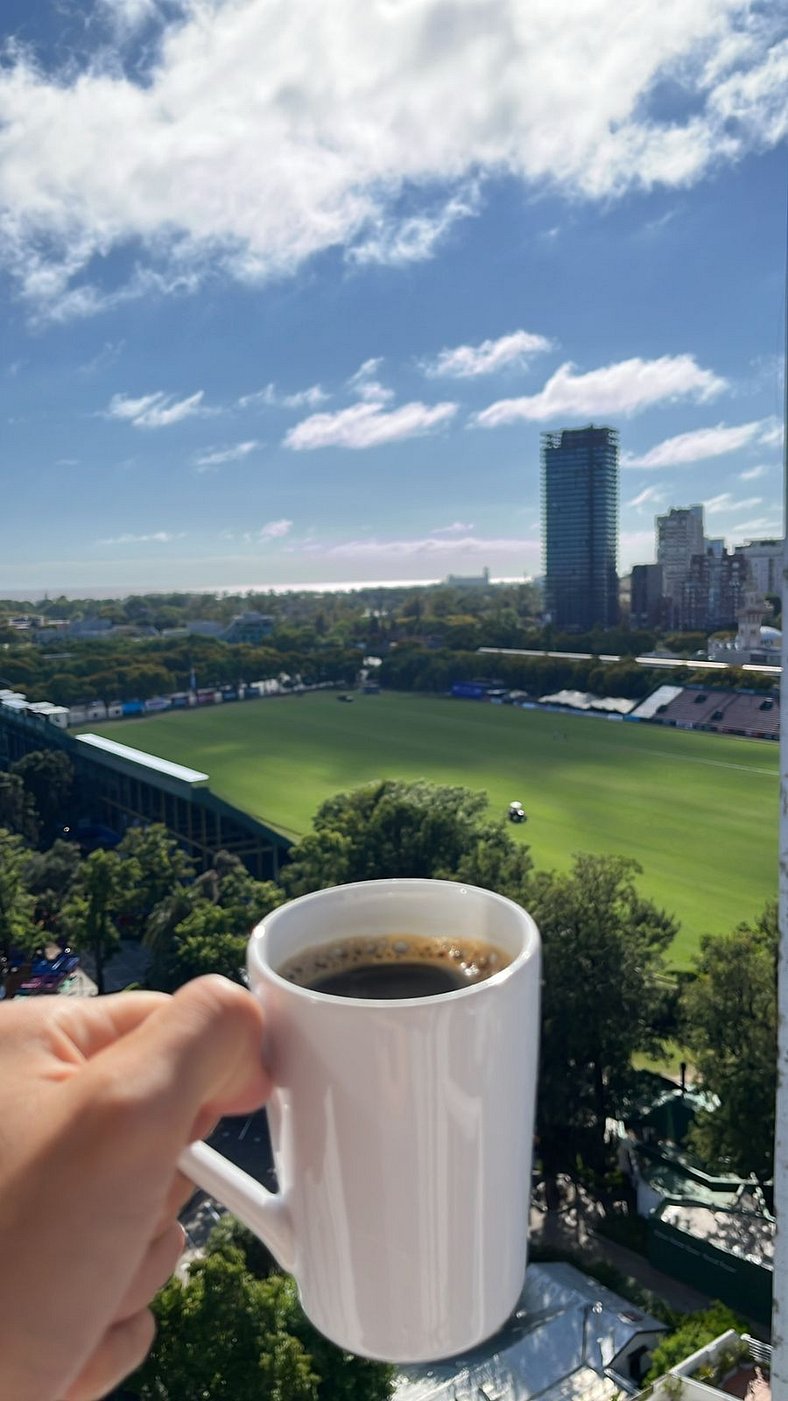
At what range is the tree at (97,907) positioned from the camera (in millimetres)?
7855

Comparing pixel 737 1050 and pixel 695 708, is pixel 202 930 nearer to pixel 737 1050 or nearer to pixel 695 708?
pixel 737 1050

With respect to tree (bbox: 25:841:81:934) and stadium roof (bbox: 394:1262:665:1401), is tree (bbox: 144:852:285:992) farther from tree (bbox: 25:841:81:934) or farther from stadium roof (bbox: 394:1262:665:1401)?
stadium roof (bbox: 394:1262:665:1401)

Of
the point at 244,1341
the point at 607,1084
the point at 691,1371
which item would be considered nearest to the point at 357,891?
the point at 244,1341

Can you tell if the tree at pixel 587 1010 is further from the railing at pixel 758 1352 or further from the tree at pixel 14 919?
the tree at pixel 14 919

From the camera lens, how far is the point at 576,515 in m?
24.6

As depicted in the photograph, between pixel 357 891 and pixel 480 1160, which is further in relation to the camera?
pixel 357 891

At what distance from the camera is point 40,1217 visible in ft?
1.54

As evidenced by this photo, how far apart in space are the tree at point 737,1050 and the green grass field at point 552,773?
A: 12.5 feet

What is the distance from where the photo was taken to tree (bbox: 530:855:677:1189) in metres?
5.71

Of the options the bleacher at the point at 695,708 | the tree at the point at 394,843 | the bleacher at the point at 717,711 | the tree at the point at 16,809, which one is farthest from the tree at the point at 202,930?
the bleacher at the point at 695,708

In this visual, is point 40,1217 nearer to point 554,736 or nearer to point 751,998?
point 751,998

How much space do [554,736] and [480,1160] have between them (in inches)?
794

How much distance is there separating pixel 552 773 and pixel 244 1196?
55.4 ft

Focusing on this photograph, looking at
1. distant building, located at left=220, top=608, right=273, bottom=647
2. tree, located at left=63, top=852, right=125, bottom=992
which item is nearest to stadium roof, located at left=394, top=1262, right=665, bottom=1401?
tree, located at left=63, top=852, right=125, bottom=992
